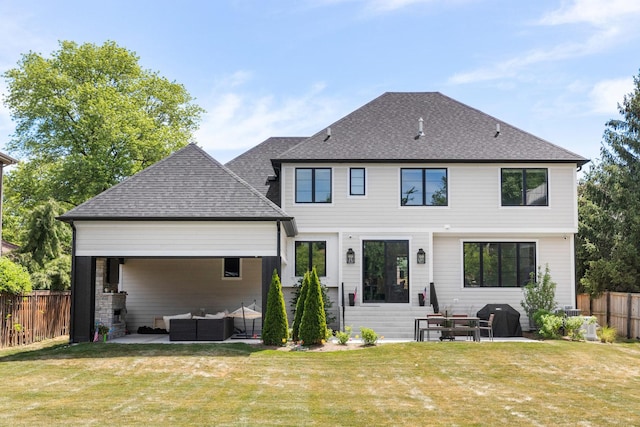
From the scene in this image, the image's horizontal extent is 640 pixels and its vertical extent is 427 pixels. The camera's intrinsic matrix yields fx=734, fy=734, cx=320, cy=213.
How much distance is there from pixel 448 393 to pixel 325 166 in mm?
12913

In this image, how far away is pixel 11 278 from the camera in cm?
1930

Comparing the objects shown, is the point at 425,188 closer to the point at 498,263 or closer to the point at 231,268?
the point at 498,263

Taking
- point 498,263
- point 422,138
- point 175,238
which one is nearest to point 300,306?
point 175,238

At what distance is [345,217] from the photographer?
25000 mm

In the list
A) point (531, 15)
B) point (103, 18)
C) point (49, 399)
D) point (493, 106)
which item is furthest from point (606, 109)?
point (49, 399)

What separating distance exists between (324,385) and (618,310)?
15.0m

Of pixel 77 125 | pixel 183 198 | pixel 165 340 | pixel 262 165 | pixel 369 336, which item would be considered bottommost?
pixel 165 340

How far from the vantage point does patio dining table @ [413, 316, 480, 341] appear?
786 inches

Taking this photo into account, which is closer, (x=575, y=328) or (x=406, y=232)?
(x=575, y=328)

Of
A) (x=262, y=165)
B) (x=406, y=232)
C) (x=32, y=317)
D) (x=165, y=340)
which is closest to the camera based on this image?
(x=165, y=340)

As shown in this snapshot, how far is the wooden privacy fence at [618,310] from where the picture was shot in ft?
77.3

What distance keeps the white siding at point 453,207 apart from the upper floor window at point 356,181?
0.18 metres

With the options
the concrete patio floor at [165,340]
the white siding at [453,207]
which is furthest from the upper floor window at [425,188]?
the concrete patio floor at [165,340]

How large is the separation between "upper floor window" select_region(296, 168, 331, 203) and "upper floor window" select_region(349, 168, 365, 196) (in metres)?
0.76
